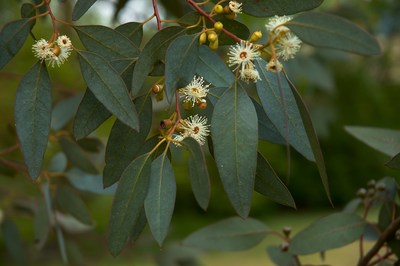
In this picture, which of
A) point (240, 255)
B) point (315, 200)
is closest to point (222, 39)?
point (240, 255)

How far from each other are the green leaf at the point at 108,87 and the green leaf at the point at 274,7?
0.17 meters

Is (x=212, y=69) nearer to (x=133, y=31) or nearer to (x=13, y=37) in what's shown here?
(x=133, y=31)

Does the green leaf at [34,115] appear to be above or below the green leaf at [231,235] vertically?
above

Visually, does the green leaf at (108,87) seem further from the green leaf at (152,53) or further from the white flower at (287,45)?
the white flower at (287,45)

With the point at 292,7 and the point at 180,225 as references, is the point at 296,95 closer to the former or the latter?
the point at 292,7

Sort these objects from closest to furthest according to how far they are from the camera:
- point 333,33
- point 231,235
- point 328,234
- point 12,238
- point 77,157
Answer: point 333,33
point 328,234
point 231,235
point 77,157
point 12,238

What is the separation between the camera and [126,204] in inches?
28.2

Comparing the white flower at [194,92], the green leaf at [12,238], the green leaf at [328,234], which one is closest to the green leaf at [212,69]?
the white flower at [194,92]

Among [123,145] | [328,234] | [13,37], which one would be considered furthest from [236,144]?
[328,234]

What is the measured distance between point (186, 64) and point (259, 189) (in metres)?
0.17

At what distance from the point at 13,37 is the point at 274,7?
1.01 feet

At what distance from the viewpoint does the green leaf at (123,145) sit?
30.9 inches

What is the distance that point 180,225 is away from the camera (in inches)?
230

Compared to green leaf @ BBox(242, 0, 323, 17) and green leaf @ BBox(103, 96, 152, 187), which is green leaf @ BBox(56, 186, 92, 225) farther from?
green leaf @ BBox(242, 0, 323, 17)
